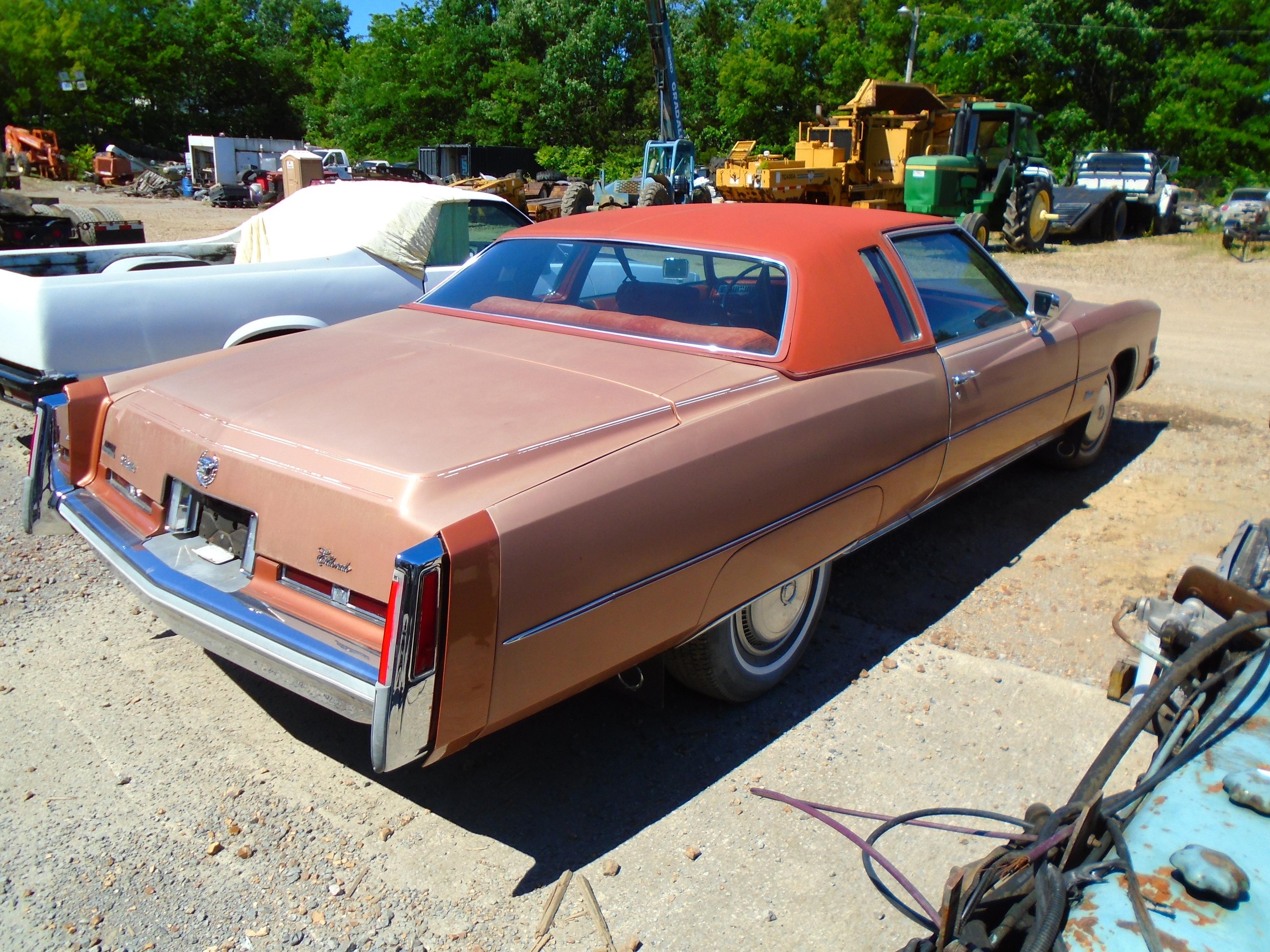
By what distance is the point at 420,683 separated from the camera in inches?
76.2

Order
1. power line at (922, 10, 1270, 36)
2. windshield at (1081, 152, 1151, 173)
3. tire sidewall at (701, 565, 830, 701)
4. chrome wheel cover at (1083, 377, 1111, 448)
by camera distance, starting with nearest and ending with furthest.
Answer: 1. tire sidewall at (701, 565, 830, 701)
2. chrome wheel cover at (1083, 377, 1111, 448)
3. windshield at (1081, 152, 1151, 173)
4. power line at (922, 10, 1270, 36)

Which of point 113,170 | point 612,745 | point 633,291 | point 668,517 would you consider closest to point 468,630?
point 668,517

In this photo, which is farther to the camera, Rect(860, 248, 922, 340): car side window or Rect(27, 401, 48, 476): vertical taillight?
Rect(860, 248, 922, 340): car side window

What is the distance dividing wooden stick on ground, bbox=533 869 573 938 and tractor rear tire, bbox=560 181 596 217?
16.7 m

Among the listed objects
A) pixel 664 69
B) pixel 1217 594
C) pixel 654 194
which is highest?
pixel 664 69

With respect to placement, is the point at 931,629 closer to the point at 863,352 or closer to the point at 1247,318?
the point at 863,352

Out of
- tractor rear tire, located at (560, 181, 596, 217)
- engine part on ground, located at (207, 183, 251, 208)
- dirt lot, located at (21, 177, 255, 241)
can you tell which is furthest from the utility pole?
engine part on ground, located at (207, 183, 251, 208)

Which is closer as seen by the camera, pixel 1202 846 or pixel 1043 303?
pixel 1202 846

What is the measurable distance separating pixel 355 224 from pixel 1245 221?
17397 mm

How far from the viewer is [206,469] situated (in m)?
2.47

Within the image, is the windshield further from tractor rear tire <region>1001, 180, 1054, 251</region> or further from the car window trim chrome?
the car window trim chrome

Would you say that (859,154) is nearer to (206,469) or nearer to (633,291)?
(633,291)

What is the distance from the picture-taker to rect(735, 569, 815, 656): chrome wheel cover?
295 cm

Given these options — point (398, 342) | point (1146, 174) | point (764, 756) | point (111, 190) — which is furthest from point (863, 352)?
point (111, 190)
